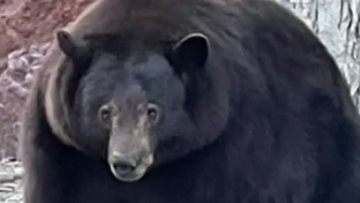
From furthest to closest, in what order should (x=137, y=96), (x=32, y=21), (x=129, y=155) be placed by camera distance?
1. (x=32, y=21)
2. (x=137, y=96)
3. (x=129, y=155)

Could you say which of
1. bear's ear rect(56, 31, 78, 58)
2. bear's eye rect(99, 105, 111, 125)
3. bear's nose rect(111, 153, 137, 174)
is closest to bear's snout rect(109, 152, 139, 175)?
bear's nose rect(111, 153, 137, 174)

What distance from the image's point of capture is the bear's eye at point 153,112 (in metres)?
5.24

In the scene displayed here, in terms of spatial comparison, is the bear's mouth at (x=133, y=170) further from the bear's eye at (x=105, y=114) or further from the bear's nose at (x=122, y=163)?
the bear's eye at (x=105, y=114)

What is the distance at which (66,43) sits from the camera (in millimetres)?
5309

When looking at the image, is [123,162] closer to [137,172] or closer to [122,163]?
[122,163]

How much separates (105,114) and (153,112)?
0.60ft

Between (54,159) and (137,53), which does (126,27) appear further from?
(54,159)

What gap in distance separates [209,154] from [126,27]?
674 millimetres

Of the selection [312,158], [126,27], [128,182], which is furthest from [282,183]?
[126,27]

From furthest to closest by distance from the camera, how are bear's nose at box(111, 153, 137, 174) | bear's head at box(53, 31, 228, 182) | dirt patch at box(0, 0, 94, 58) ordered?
dirt patch at box(0, 0, 94, 58) → bear's head at box(53, 31, 228, 182) → bear's nose at box(111, 153, 137, 174)

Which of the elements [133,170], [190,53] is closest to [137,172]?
[133,170]

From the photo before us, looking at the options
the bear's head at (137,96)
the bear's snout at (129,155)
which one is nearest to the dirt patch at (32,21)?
the bear's head at (137,96)

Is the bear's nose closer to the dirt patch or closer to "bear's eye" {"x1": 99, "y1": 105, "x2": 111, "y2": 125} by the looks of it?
"bear's eye" {"x1": 99, "y1": 105, "x2": 111, "y2": 125}

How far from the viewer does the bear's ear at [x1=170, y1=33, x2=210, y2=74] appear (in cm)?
532
